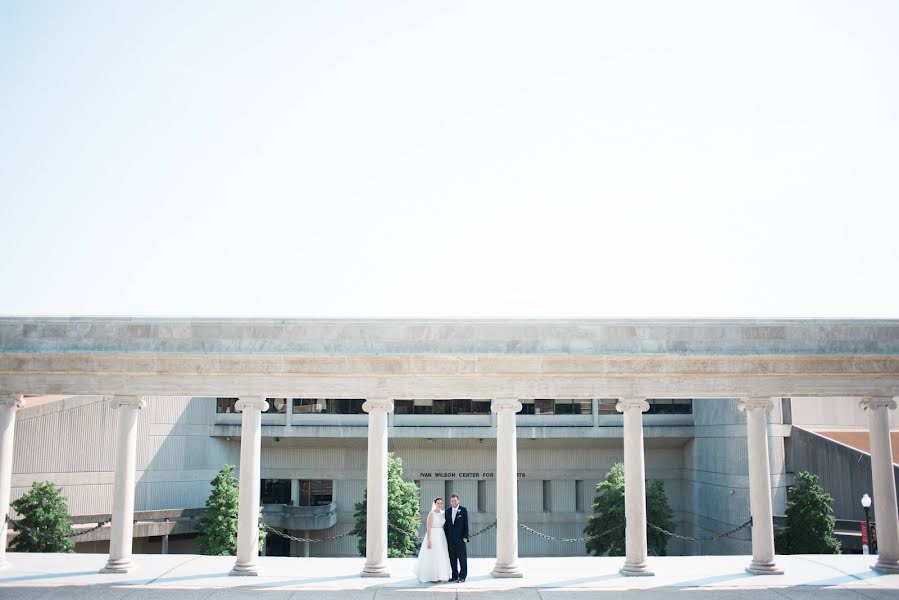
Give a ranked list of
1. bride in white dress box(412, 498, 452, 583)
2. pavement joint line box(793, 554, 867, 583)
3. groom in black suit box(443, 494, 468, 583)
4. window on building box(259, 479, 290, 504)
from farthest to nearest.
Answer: window on building box(259, 479, 290, 504) < pavement joint line box(793, 554, 867, 583) < groom in black suit box(443, 494, 468, 583) < bride in white dress box(412, 498, 452, 583)

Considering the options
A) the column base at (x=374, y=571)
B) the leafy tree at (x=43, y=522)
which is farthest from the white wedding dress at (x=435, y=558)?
the leafy tree at (x=43, y=522)

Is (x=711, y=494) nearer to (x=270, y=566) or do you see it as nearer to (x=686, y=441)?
(x=686, y=441)

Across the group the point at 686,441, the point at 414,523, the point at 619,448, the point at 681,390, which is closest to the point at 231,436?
the point at 414,523

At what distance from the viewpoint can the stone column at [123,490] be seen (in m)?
22.5

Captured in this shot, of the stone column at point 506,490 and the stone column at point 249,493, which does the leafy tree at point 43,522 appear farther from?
the stone column at point 506,490

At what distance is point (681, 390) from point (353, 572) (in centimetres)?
1089

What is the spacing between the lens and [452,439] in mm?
64188

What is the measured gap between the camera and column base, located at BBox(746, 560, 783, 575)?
73.4 feet

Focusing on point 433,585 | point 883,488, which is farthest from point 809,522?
point 433,585

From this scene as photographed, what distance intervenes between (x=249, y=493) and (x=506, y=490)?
7.41 meters

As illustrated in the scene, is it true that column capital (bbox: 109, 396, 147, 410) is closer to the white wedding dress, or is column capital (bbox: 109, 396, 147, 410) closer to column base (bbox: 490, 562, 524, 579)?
the white wedding dress

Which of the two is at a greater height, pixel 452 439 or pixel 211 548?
pixel 452 439

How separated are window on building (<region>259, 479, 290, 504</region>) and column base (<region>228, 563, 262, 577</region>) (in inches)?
1726

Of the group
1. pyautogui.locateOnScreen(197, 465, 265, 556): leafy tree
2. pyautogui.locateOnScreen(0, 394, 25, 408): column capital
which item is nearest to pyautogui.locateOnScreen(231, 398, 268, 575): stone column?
pyautogui.locateOnScreen(0, 394, 25, 408): column capital
